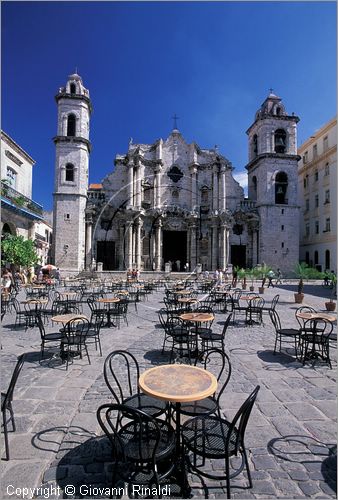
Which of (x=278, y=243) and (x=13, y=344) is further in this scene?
(x=278, y=243)

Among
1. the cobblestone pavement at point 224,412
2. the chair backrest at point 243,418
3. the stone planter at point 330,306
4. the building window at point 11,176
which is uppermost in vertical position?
the building window at point 11,176

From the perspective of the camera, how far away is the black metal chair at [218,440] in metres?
2.31

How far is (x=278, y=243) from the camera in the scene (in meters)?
30.9

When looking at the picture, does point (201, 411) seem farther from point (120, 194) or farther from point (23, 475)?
point (120, 194)

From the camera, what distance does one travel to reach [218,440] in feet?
8.46

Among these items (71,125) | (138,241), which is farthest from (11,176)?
(138,241)

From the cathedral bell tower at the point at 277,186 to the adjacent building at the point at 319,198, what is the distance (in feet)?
10.6

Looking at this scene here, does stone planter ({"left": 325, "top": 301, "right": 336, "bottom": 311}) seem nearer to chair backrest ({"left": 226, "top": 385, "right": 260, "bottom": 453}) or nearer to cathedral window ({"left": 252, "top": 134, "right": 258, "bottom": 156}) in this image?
chair backrest ({"left": 226, "top": 385, "right": 260, "bottom": 453})

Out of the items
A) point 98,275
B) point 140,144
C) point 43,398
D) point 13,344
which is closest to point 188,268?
point 98,275

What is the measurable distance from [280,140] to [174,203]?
14.9 metres

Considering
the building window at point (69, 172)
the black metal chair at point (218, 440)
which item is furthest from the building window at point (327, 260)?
the black metal chair at point (218, 440)

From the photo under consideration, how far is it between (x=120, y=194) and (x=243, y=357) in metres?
28.1

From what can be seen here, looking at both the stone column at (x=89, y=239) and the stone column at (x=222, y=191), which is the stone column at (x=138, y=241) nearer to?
the stone column at (x=89, y=239)

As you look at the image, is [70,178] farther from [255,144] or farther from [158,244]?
[255,144]
